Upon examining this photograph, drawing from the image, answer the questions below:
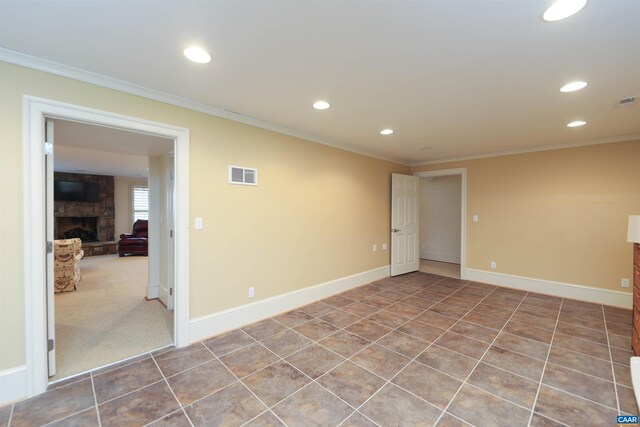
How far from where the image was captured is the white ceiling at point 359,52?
1.44 m

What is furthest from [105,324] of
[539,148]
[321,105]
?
[539,148]

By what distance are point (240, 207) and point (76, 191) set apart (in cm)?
802

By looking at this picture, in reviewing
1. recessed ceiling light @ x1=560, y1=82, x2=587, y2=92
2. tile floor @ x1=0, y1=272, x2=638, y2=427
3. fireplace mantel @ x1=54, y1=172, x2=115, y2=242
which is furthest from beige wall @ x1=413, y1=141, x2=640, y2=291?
fireplace mantel @ x1=54, y1=172, x2=115, y2=242

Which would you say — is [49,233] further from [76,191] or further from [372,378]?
[76,191]

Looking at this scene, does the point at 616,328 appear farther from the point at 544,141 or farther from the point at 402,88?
the point at 402,88

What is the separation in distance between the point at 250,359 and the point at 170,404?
2.27 ft

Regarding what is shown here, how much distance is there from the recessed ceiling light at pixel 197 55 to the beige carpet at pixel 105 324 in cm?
260

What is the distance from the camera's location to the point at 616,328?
10.0 ft

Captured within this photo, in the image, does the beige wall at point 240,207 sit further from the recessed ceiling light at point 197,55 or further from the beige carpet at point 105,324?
the recessed ceiling light at point 197,55

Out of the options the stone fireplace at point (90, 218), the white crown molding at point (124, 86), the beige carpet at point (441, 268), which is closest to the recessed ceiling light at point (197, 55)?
the white crown molding at point (124, 86)

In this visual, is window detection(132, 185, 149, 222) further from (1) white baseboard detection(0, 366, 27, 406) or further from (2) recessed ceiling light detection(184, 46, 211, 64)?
(2) recessed ceiling light detection(184, 46, 211, 64)

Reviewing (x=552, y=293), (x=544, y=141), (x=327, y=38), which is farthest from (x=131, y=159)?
(x=552, y=293)

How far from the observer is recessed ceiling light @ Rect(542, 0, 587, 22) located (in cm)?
135

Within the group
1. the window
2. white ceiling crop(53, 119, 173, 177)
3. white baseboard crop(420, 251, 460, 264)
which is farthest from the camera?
the window
